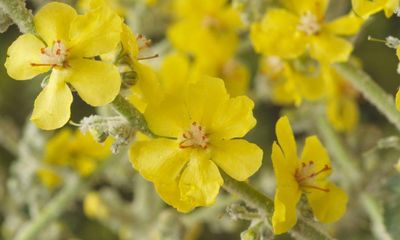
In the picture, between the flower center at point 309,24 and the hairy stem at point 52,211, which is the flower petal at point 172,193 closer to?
the flower center at point 309,24

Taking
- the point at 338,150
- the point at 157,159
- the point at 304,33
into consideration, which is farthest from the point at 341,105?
the point at 157,159

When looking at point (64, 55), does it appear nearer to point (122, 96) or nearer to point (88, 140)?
point (122, 96)

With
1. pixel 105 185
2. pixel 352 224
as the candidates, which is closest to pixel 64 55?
pixel 352 224

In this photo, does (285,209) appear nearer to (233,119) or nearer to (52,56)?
(233,119)

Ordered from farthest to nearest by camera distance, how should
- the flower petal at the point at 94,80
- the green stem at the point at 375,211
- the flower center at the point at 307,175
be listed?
the green stem at the point at 375,211 → the flower center at the point at 307,175 → the flower petal at the point at 94,80

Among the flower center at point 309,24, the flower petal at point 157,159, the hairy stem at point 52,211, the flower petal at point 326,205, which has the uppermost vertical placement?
the flower petal at point 157,159

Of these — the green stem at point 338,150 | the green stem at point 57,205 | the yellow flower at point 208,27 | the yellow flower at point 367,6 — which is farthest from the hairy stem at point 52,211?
the yellow flower at point 367,6
